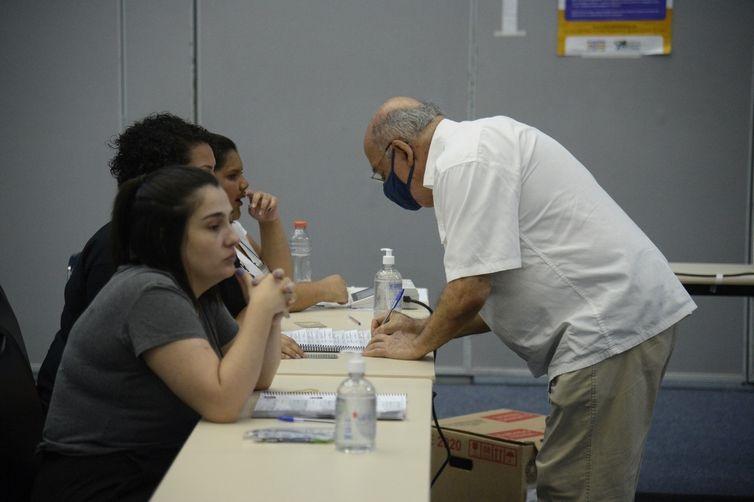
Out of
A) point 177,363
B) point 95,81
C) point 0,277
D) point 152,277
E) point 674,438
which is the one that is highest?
point 95,81

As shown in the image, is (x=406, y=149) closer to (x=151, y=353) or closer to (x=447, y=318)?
(x=447, y=318)

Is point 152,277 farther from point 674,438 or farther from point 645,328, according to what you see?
point 674,438

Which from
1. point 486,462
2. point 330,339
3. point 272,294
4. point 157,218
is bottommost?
point 486,462

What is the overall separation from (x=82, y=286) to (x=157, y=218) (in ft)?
1.75

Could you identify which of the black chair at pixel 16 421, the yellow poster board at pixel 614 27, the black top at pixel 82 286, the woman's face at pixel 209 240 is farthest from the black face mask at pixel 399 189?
the yellow poster board at pixel 614 27

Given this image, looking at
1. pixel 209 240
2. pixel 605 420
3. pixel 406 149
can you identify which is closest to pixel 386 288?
pixel 406 149

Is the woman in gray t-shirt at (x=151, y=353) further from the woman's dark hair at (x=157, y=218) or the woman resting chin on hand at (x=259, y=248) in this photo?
the woman resting chin on hand at (x=259, y=248)

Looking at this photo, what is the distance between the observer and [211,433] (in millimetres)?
1623

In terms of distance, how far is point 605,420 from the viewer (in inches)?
85.0

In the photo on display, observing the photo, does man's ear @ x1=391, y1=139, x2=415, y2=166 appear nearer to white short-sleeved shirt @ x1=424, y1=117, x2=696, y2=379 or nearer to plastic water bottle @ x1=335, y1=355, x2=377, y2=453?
white short-sleeved shirt @ x1=424, y1=117, x2=696, y2=379

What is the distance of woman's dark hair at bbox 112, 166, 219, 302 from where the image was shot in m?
1.80

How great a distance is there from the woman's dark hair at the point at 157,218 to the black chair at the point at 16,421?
0.32 metres

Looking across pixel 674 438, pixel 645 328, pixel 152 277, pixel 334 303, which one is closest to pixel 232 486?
pixel 152 277

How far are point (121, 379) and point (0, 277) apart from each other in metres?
3.67
